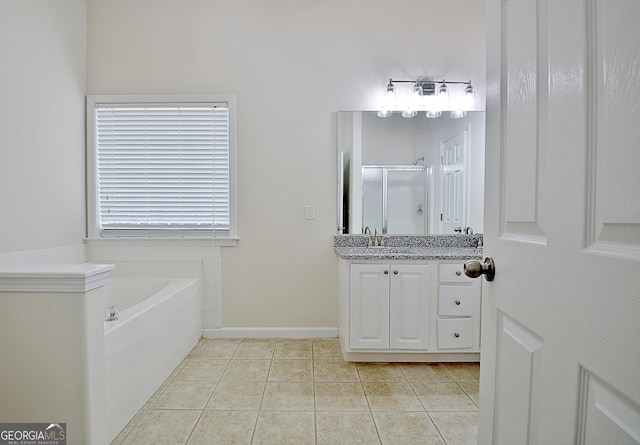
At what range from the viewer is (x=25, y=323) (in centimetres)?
132

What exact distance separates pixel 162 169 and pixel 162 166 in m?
0.03

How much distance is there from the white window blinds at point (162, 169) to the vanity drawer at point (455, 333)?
1.89 meters

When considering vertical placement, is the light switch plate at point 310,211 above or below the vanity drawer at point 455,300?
above

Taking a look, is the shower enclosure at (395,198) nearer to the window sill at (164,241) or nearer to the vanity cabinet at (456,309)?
the vanity cabinet at (456,309)

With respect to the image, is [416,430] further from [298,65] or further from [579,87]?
[298,65]

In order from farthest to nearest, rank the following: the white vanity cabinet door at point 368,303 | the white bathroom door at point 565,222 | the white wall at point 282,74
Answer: the white wall at point 282,74
the white vanity cabinet door at point 368,303
the white bathroom door at point 565,222

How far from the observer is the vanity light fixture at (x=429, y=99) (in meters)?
2.72

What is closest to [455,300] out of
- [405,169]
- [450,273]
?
[450,273]

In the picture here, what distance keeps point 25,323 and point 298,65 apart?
8.12 ft

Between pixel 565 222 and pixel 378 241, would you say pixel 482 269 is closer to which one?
pixel 565 222

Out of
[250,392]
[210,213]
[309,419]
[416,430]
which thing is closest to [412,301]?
[416,430]

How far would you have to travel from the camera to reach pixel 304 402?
1.88 meters

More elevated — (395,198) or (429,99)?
(429,99)

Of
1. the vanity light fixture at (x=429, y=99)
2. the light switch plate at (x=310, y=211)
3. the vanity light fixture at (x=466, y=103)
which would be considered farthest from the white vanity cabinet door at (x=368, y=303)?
the vanity light fixture at (x=466, y=103)
